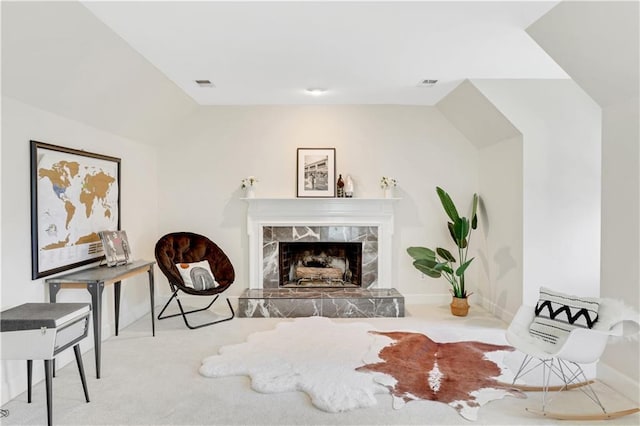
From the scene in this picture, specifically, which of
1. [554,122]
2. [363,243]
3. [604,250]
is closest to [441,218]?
[363,243]

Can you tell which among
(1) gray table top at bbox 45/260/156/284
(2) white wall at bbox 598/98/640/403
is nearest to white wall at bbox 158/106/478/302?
(1) gray table top at bbox 45/260/156/284

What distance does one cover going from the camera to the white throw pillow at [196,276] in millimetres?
4363

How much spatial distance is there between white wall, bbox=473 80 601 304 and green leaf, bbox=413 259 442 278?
957 millimetres

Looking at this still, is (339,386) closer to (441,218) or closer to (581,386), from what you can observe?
(581,386)

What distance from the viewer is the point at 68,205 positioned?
11.0 ft

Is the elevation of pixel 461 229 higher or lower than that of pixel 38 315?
higher

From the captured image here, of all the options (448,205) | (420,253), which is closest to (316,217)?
(420,253)

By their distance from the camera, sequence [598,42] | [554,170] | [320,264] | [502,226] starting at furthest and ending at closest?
[320,264] < [502,226] < [554,170] < [598,42]

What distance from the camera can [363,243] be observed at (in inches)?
205

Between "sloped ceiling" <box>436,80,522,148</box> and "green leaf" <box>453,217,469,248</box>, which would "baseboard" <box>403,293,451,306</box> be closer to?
"green leaf" <box>453,217,469,248</box>

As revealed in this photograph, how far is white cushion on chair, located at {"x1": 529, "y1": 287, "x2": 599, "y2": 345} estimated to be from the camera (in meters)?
2.73

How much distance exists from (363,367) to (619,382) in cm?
178

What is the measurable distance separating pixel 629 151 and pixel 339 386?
8.39 feet

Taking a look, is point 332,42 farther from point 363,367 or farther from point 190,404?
point 190,404
